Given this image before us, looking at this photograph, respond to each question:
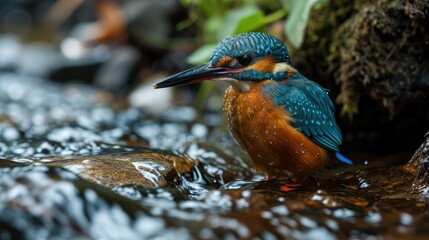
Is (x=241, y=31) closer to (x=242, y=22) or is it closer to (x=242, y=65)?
(x=242, y=22)

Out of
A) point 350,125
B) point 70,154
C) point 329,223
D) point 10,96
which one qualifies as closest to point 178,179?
point 70,154

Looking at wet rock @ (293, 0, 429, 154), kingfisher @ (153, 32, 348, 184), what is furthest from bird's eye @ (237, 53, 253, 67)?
wet rock @ (293, 0, 429, 154)

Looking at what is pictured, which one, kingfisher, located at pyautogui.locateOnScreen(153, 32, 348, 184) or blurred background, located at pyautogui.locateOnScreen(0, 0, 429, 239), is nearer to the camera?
blurred background, located at pyautogui.locateOnScreen(0, 0, 429, 239)

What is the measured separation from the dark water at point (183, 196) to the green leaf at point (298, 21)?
935mm

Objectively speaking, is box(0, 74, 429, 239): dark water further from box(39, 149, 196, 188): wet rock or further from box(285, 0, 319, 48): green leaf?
box(285, 0, 319, 48): green leaf

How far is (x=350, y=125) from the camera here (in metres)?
4.69

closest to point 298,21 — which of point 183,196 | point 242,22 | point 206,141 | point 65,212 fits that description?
point 242,22

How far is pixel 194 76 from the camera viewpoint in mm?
3277

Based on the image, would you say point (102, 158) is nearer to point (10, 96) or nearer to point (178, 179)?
point (178, 179)

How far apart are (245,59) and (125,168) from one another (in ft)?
3.00

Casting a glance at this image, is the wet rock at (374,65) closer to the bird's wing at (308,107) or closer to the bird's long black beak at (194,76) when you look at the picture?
the bird's wing at (308,107)

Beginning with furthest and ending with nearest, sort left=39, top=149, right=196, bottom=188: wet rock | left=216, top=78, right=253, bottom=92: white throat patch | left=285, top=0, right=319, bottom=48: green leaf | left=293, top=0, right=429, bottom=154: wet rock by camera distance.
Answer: left=285, top=0, right=319, bottom=48: green leaf
left=293, top=0, right=429, bottom=154: wet rock
left=216, top=78, right=253, bottom=92: white throat patch
left=39, top=149, right=196, bottom=188: wet rock

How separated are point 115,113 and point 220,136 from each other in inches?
70.3

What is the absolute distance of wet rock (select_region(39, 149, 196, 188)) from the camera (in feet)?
9.62
